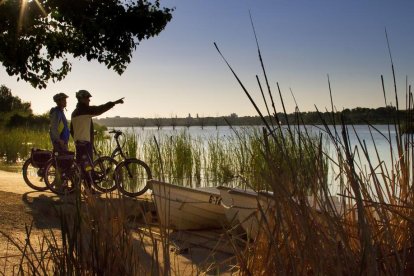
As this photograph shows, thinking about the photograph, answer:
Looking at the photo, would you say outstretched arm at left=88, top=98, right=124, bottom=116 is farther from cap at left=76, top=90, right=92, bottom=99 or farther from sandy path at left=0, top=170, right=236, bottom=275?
sandy path at left=0, top=170, right=236, bottom=275

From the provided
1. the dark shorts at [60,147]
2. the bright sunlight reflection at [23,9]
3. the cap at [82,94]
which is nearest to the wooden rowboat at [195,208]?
the cap at [82,94]

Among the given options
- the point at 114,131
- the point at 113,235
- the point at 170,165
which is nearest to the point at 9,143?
the point at 170,165

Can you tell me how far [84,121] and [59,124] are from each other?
42 centimetres

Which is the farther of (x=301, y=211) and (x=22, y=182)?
(x=22, y=182)

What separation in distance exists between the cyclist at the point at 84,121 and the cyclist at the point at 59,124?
0.53 ft

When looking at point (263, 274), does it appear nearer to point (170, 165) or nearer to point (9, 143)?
point (170, 165)

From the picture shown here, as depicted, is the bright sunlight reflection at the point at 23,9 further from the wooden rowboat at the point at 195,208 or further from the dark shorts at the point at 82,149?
the wooden rowboat at the point at 195,208

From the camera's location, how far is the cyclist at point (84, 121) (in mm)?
8688

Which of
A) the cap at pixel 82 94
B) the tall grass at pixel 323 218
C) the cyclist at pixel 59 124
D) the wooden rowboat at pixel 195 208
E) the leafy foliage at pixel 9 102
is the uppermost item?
the leafy foliage at pixel 9 102

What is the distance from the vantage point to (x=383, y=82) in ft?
7.50

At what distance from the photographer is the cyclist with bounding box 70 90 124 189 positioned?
869 cm

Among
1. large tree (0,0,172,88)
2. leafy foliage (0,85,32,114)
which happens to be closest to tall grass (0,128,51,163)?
large tree (0,0,172,88)

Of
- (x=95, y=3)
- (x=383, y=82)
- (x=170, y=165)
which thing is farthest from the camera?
(x=170, y=165)

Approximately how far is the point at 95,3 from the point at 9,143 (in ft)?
20.7
